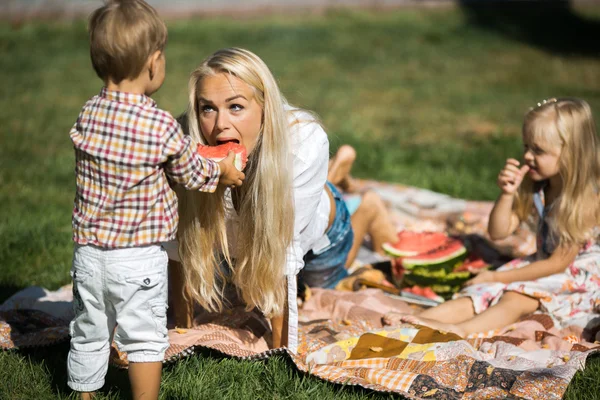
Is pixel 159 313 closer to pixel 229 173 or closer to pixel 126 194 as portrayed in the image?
pixel 126 194

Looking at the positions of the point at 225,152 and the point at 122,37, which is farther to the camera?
the point at 225,152

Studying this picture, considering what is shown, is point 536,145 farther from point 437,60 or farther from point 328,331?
point 437,60

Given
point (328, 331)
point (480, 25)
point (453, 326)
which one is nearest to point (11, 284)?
point (328, 331)

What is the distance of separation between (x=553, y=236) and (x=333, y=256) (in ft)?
4.62

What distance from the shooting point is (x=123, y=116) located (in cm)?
278

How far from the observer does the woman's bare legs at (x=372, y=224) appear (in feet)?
17.0

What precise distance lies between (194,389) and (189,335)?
1.72ft

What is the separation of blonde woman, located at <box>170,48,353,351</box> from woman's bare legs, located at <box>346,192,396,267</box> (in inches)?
50.5

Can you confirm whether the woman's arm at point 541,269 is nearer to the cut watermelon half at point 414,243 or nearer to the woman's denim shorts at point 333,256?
the cut watermelon half at point 414,243

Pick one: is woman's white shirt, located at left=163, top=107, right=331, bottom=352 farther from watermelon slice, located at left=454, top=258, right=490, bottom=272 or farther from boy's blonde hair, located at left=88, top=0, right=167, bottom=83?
watermelon slice, located at left=454, top=258, right=490, bottom=272

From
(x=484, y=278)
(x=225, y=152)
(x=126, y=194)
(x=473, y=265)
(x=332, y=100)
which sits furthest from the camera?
(x=332, y=100)

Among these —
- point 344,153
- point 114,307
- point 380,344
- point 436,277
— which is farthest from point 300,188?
point 344,153

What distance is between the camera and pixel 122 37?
2734 millimetres

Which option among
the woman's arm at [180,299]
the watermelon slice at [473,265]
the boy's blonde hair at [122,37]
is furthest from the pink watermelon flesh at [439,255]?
the boy's blonde hair at [122,37]
